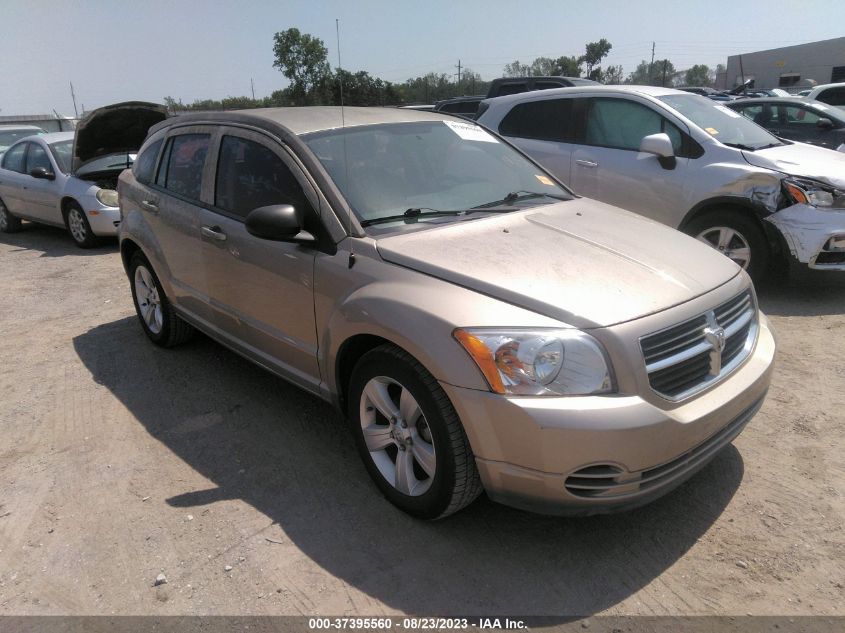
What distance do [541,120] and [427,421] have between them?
17.7 feet

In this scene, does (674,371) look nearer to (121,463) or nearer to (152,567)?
(152,567)

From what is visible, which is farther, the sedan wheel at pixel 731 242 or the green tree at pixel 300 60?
the sedan wheel at pixel 731 242

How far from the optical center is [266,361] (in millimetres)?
3777

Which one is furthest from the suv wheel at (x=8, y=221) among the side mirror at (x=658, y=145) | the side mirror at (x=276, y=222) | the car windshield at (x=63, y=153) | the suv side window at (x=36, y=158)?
the side mirror at (x=658, y=145)

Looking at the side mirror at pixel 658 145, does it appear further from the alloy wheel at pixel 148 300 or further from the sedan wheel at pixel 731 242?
→ the alloy wheel at pixel 148 300

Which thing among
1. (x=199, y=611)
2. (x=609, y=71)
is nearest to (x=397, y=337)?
(x=199, y=611)

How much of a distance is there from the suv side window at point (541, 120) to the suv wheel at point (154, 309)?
4275mm

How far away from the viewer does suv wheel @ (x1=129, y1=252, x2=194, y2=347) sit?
4.93m

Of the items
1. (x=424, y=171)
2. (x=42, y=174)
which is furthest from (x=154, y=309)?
(x=42, y=174)

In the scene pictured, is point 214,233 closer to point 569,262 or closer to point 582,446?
point 569,262

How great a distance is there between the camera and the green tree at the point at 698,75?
2460 inches

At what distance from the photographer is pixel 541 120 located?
721 cm

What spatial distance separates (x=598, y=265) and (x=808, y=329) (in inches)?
121

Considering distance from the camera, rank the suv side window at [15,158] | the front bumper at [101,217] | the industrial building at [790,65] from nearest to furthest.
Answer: the front bumper at [101,217]
the suv side window at [15,158]
the industrial building at [790,65]
